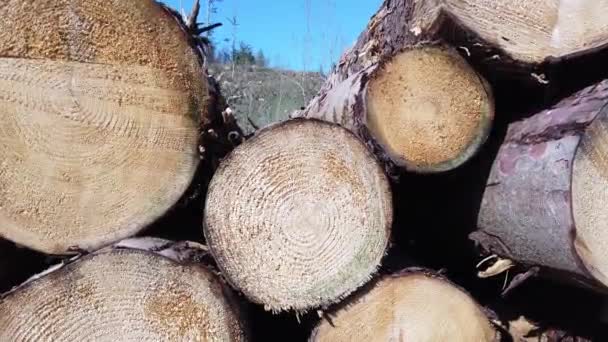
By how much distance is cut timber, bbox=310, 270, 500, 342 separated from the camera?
154 cm

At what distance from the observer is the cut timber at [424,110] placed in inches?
60.2

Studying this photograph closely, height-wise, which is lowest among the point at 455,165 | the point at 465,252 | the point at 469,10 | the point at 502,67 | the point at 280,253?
the point at 465,252

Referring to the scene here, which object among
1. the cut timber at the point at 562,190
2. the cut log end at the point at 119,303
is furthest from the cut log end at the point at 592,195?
the cut log end at the point at 119,303

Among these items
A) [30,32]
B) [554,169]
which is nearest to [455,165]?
[554,169]

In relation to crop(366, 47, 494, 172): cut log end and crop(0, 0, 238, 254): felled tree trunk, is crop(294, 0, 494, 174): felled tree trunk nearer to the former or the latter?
crop(366, 47, 494, 172): cut log end

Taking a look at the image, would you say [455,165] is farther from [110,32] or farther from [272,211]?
[110,32]

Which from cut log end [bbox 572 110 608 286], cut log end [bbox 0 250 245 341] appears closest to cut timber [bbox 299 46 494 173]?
cut log end [bbox 572 110 608 286]

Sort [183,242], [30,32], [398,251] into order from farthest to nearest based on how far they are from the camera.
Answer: [398,251] → [183,242] → [30,32]

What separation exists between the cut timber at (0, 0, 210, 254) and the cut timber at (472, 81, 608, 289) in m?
0.71

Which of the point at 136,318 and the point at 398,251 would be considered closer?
the point at 136,318

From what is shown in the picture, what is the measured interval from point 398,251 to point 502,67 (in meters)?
0.51

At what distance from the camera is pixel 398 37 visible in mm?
1834

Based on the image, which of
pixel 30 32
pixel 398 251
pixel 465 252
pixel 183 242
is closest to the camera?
pixel 30 32

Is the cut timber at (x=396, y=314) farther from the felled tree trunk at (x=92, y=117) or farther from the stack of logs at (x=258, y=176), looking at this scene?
the felled tree trunk at (x=92, y=117)
